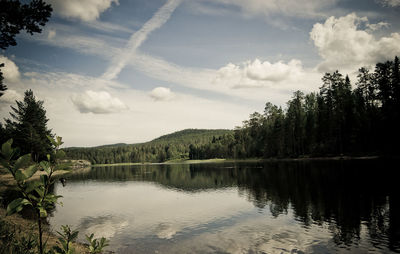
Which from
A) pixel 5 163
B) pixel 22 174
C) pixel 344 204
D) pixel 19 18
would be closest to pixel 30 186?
pixel 22 174

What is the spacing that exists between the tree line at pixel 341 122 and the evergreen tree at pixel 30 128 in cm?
8335

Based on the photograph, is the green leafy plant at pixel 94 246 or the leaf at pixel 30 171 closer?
the leaf at pixel 30 171

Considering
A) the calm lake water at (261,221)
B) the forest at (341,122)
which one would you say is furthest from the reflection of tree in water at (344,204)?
the forest at (341,122)

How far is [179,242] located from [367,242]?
40.8 ft

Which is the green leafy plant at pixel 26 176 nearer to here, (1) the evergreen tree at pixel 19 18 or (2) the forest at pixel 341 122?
(1) the evergreen tree at pixel 19 18

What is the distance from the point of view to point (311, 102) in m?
106

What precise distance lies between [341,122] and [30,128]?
8892 cm

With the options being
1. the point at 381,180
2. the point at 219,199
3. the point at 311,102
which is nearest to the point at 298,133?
the point at 311,102

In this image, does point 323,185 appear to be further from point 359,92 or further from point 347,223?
point 359,92

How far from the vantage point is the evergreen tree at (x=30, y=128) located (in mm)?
58688

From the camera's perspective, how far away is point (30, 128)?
59.8m

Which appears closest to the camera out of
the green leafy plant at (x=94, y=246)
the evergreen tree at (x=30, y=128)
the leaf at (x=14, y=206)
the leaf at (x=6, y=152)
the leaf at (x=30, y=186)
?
the leaf at (x=6, y=152)

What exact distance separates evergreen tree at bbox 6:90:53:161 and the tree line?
83352mm

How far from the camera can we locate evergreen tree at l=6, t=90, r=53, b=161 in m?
58.7
